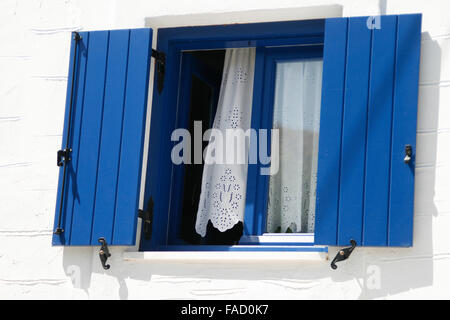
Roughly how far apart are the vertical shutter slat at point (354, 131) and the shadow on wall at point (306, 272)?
0.16m

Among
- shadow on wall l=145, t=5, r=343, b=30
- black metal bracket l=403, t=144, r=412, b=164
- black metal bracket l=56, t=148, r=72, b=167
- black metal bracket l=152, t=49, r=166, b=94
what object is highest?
shadow on wall l=145, t=5, r=343, b=30

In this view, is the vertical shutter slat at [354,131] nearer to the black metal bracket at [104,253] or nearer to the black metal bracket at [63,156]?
the black metal bracket at [104,253]

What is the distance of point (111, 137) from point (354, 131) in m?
1.31

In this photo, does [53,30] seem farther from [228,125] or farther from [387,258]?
[387,258]

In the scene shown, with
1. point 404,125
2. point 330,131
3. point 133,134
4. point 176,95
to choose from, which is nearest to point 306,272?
point 330,131

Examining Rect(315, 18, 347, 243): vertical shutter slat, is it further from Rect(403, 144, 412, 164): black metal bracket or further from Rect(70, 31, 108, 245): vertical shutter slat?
Rect(70, 31, 108, 245): vertical shutter slat

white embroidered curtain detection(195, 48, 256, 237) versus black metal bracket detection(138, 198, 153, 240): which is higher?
white embroidered curtain detection(195, 48, 256, 237)

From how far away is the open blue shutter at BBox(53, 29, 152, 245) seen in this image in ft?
16.0

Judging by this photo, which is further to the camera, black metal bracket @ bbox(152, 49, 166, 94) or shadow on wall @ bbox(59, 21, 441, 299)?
black metal bracket @ bbox(152, 49, 166, 94)

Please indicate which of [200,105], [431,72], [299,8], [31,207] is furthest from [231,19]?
[31,207]

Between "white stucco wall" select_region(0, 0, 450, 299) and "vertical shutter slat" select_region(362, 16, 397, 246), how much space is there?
14 cm

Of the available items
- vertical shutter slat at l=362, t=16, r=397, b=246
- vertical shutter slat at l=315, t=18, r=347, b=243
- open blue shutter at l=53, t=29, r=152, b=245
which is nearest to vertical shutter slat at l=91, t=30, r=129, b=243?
open blue shutter at l=53, t=29, r=152, b=245

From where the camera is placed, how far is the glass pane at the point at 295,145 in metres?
5.14

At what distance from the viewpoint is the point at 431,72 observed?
15.4ft
